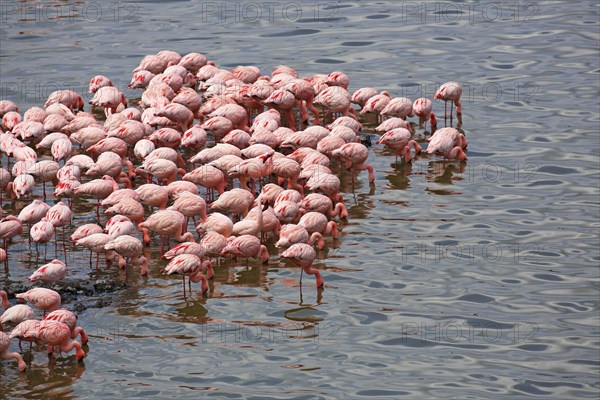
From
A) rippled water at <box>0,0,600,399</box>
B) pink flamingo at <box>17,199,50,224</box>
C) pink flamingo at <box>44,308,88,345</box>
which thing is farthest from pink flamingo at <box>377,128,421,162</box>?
pink flamingo at <box>44,308,88,345</box>

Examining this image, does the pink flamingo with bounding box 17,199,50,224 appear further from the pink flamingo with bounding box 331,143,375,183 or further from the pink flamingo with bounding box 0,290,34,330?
the pink flamingo with bounding box 331,143,375,183

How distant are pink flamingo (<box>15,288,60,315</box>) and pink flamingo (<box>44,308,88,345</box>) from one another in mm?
279

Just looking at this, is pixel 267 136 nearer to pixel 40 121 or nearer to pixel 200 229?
pixel 200 229

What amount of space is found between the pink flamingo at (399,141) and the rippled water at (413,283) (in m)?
0.22

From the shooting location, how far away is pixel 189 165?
16.5 metres

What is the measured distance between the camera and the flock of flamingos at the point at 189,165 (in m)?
12.8

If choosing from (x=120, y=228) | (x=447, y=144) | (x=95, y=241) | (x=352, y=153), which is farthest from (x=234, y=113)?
(x=95, y=241)

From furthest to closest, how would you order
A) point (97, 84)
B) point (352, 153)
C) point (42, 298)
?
point (97, 84), point (352, 153), point (42, 298)

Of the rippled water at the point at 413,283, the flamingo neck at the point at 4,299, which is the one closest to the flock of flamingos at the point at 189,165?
the flamingo neck at the point at 4,299

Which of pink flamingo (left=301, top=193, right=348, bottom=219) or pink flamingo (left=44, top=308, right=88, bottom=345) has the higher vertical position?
pink flamingo (left=301, top=193, right=348, bottom=219)

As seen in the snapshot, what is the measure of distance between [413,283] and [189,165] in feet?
15.1

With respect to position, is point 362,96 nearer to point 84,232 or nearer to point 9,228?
point 84,232

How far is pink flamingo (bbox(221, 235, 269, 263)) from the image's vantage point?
42.8 ft

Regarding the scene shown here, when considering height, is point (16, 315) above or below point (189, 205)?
below
